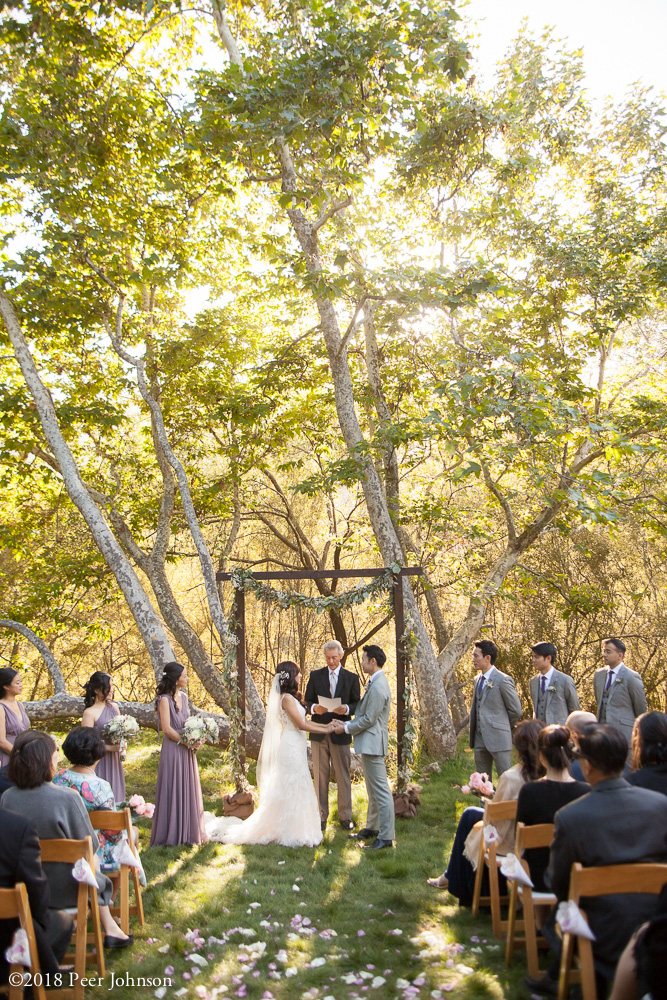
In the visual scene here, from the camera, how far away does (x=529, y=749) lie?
3.67 meters

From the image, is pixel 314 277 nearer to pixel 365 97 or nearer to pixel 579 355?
pixel 365 97

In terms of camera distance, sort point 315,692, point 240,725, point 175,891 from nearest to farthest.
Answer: point 175,891 → point 315,692 → point 240,725

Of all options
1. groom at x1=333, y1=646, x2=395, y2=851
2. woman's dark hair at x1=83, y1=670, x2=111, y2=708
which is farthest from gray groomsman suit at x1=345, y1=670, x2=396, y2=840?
woman's dark hair at x1=83, y1=670, x2=111, y2=708

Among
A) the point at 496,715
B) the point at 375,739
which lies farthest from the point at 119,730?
the point at 496,715

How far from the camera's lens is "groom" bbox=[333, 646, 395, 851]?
5875 mm

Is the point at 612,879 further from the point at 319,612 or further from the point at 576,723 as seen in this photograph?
the point at 319,612

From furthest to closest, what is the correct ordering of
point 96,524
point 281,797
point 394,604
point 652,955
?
point 96,524
point 394,604
point 281,797
point 652,955

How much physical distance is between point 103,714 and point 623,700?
4184 millimetres

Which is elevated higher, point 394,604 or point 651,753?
point 394,604

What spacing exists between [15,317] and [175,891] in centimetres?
703

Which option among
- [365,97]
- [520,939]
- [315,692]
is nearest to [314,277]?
[365,97]

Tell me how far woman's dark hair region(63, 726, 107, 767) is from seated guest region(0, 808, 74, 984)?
1.01m

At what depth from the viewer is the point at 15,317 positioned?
866 cm

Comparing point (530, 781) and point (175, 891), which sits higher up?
point (530, 781)
